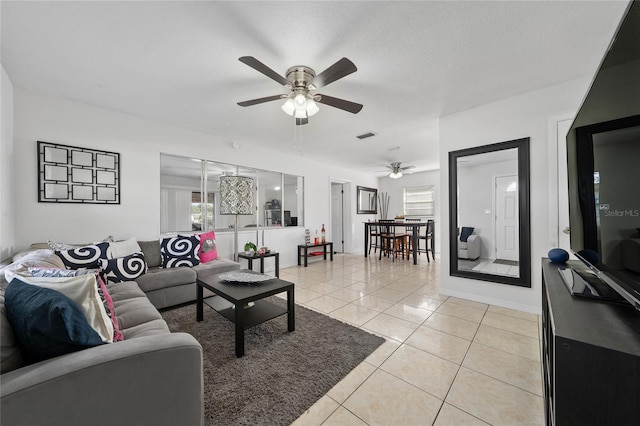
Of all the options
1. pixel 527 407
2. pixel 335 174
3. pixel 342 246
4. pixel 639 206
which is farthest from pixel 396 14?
pixel 342 246

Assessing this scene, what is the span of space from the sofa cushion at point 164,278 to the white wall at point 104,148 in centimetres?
88

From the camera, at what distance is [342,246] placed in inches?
287

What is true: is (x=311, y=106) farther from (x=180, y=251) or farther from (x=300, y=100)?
(x=180, y=251)

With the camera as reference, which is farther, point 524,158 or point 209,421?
point 524,158

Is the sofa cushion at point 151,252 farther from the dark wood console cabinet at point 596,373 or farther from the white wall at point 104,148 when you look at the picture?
the dark wood console cabinet at point 596,373

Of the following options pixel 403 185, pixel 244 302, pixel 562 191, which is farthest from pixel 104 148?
pixel 403 185

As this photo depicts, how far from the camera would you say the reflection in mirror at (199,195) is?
147 inches

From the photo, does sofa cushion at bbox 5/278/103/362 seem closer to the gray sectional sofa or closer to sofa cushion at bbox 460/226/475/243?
the gray sectional sofa

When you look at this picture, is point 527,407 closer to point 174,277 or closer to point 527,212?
point 527,212

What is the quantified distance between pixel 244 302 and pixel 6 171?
8.98 ft

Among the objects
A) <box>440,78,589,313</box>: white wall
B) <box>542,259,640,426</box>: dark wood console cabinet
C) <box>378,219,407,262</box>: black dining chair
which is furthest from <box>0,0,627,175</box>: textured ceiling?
<box>378,219,407,262</box>: black dining chair

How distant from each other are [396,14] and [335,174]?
Result: 496 centimetres

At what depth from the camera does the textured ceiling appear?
1.64 meters

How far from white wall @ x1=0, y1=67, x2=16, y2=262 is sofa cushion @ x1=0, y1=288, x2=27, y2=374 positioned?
219 cm
